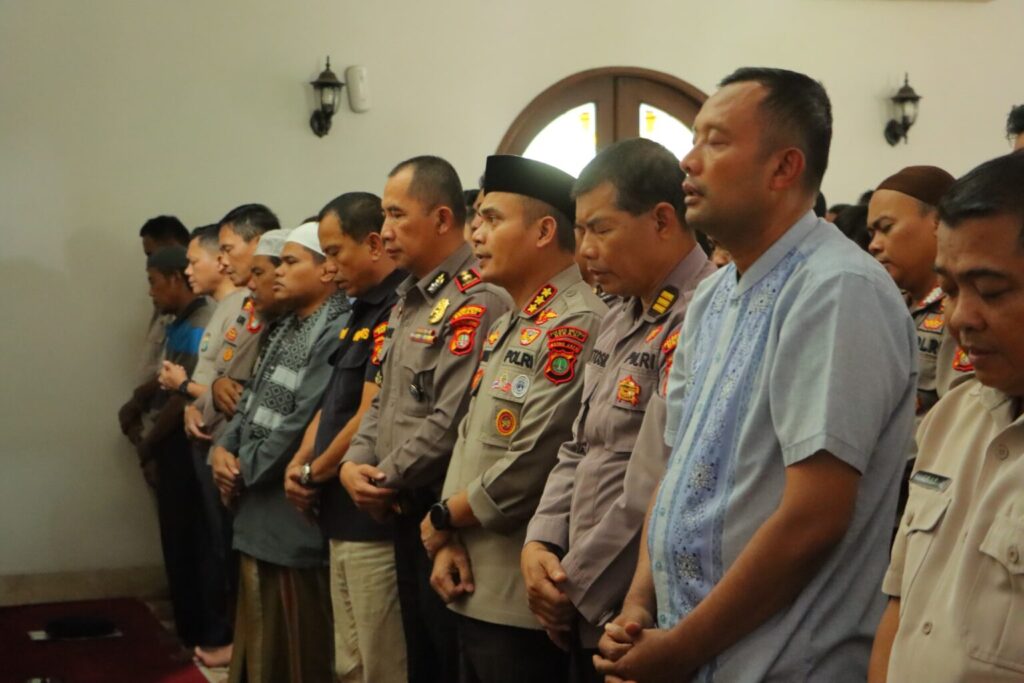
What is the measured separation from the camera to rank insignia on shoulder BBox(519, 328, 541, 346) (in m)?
2.75

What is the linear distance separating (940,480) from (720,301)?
1.81 ft

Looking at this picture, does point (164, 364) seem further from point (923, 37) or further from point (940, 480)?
point (923, 37)

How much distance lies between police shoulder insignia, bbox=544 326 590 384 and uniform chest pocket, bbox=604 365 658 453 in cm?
31

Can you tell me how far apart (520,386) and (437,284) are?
681 millimetres

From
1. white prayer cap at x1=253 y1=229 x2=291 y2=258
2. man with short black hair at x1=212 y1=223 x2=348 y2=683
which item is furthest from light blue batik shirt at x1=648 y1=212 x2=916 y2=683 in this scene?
white prayer cap at x1=253 y1=229 x2=291 y2=258

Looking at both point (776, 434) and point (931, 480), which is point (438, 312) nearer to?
point (776, 434)

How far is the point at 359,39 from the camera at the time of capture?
670cm

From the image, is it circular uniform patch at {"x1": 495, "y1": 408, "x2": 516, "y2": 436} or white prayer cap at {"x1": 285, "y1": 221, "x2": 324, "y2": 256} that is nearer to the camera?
circular uniform patch at {"x1": 495, "y1": 408, "x2": 516, "y2": 436}

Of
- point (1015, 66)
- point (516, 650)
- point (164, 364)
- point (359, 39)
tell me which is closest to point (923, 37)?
point (1015, 66)

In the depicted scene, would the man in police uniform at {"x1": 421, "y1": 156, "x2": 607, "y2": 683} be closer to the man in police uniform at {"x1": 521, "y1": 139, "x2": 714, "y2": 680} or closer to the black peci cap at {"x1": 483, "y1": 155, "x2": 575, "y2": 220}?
the black peci cap at {"x1": 483, "y1": 155, "x2": 575, "y2": 220}

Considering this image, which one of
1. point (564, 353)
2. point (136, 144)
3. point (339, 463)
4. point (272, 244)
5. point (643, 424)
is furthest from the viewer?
point (136, 144)

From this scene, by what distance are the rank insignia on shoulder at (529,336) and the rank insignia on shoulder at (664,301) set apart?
41cm

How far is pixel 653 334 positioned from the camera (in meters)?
2.37

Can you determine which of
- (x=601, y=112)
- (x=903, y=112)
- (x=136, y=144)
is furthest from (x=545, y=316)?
(x=903, y=112)
